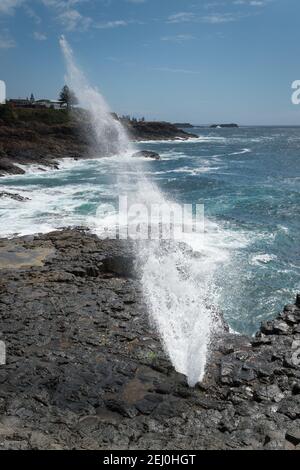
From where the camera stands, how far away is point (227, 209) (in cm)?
2953

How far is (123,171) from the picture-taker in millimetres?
49250

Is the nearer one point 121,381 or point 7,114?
point 121,381

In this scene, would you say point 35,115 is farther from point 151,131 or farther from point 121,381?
point 121,381

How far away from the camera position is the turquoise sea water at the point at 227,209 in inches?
650

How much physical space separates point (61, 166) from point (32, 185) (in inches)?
622

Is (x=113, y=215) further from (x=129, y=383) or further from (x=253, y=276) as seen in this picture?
(x=129, y=383)

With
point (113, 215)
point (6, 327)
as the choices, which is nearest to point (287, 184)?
point (113, 215)

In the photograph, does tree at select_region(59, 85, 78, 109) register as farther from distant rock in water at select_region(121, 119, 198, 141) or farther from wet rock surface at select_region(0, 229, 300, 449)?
wet rock surface at select_region(0, 229, 300, 449)

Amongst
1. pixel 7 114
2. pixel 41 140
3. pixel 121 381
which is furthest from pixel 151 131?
pixel 121 381

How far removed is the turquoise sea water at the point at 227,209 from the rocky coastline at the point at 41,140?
2.70m

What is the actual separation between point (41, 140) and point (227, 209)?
3982 cm

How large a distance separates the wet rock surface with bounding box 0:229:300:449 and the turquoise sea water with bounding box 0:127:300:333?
282 centimetres

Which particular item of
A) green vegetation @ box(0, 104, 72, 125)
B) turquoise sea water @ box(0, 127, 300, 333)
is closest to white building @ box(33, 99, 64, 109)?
green vegetation @ box(0, 104, 72, 125)

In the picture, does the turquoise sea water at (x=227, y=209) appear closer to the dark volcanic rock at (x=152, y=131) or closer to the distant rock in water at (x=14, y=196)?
the distant rock in water at (x=14, y=196)
